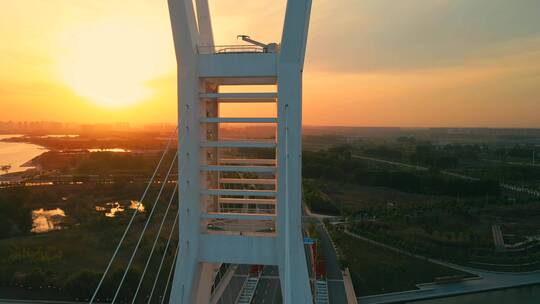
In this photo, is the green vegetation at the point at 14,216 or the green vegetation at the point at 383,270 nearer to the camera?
the green vegetation at the point at 383,270

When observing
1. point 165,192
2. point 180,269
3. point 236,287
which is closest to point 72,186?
point 165,192

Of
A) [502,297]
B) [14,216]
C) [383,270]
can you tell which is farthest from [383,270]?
[14,216]

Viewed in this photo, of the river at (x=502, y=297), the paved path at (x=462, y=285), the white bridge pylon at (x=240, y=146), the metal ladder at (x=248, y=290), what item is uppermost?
the white bridge pylon at (x=240, y=146)

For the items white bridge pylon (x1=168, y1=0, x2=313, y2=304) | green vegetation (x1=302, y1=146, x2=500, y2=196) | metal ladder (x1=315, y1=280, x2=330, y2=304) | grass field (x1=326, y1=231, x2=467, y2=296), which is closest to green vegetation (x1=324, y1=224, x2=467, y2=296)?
grass field (x1=326, y1=231, x2=467, y2=296)

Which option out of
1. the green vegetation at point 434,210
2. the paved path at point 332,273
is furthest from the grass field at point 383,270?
the green vegetation at point 434,210

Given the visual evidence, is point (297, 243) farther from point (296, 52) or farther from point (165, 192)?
point (165, 192)

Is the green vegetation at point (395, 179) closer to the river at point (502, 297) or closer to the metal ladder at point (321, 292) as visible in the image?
the river at point (502, 297)

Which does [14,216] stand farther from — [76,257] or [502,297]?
[502,297]

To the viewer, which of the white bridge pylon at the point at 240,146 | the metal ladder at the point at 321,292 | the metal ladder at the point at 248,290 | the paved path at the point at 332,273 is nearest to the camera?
the white bridge pylon at the point at 240,146

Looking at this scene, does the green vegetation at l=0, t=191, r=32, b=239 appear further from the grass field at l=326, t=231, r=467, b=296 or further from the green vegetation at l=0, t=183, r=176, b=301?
the grass field at l=326, t=231, r=467, b=296
